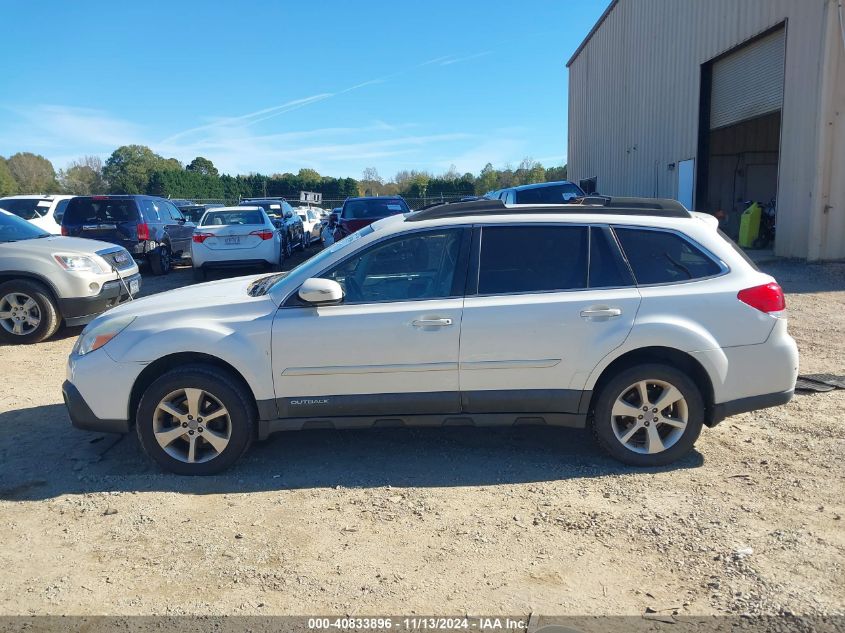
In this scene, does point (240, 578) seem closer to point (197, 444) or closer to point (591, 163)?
point (197, 444)

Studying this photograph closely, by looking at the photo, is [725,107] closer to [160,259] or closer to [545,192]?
[545,192]

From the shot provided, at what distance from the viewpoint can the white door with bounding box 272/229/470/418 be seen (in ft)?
13.6

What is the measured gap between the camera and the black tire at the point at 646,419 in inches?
164

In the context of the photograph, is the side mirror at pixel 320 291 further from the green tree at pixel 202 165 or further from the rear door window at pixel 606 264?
the green tree at pixel 202 165

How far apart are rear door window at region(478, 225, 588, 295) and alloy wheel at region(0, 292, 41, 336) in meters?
6.67

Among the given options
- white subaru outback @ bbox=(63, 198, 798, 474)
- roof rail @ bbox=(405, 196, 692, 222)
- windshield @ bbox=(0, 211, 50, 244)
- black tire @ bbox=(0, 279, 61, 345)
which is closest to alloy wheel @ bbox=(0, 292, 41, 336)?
black tire @ bbox=(0, 279, 61, 345)

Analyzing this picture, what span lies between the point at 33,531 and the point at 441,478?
2.38 metres

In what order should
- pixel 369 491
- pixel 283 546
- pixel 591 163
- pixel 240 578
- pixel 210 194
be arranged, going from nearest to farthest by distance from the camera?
1. pixel 240 578
2. pixel 283 546
3. pixel 369 491
4. pixel 591 163
5. pixel 210 194

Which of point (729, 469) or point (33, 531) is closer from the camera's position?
point (33, 531)

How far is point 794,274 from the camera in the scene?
12.2 meters

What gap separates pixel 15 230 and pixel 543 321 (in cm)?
818

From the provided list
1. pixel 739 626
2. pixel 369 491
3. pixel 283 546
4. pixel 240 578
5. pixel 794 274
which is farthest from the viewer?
pixel 794 274

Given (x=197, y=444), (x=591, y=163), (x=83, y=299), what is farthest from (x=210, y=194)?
(x=197, y=444)

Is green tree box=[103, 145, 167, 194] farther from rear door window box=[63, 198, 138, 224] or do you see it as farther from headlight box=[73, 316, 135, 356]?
headlight box=[73, 316, 135, 356]
